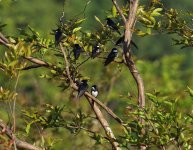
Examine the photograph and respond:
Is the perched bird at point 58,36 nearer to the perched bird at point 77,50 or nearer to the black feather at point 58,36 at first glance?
the black feather at point 58,36

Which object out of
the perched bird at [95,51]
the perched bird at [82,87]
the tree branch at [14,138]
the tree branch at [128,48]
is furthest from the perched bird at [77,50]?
the tree branch at [14,138]

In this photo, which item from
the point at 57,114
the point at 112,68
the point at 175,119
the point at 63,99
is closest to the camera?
the point at 175,119

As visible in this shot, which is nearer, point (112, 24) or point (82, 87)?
point (82, 87)

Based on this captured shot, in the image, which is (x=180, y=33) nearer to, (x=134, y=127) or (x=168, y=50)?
(x=134, y=127)

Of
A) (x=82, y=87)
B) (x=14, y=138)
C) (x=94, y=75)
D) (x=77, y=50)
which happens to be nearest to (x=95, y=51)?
(x=77, y=50)

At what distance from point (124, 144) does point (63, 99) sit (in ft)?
28.6

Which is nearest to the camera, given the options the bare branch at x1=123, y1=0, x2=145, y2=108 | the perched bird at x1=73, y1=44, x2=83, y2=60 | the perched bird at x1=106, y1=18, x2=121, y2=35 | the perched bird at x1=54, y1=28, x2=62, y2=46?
the perched bird at x1=54, y1=28, x2=62, y2=46

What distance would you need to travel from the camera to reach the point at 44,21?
44.9 metres

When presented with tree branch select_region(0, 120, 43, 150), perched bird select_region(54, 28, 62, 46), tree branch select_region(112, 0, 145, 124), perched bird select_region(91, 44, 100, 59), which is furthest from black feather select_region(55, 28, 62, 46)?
tree branch select_region(0, 120, 43, 150)

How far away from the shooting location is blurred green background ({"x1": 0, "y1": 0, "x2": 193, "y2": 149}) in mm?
7066

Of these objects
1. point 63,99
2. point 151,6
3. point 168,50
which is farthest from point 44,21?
point 151,6

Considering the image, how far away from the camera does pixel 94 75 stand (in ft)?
40.3

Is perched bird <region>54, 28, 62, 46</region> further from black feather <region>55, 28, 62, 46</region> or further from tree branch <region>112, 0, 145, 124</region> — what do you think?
tree branch <region>112, 0, 145, 124</region>

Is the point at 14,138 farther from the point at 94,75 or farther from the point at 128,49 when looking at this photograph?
the point at 94,75
